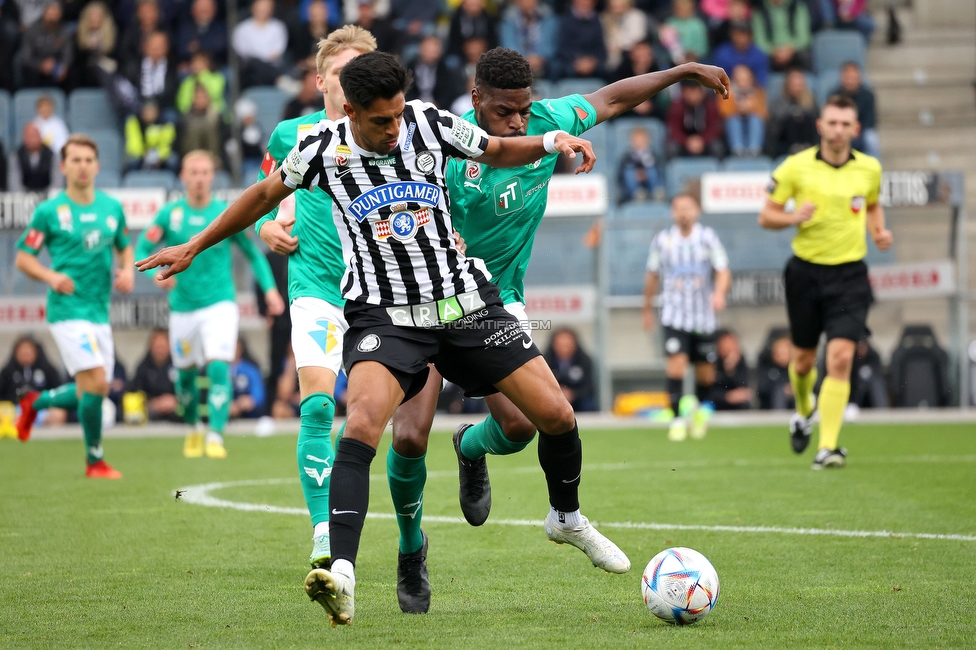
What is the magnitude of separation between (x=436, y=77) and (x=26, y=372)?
6496mm

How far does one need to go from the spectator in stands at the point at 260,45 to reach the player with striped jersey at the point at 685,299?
7545mm

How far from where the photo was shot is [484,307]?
4512mm

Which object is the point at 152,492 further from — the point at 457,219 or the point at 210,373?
the point at 457,219

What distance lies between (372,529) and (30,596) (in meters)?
2.14

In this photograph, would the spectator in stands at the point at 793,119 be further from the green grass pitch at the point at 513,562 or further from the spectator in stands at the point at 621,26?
the green grass pitch at the point at 513,562

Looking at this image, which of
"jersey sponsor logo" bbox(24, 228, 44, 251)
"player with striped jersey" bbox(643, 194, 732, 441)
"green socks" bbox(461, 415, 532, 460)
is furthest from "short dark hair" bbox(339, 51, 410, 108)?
"player with striped jersey" bbox(643, 194, 732, 441)

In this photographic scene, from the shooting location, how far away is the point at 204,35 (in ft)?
60.6

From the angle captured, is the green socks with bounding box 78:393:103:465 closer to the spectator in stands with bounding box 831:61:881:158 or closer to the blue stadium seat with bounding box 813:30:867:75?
the spectator in stands with bounding box 831:61:881:158

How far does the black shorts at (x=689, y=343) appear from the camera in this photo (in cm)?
1287

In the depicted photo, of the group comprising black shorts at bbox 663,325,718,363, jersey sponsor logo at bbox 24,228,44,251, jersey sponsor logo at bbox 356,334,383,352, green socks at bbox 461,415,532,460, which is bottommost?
green socks at bbox 461,415,532,460

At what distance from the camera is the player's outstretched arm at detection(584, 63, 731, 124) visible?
17.1 feet

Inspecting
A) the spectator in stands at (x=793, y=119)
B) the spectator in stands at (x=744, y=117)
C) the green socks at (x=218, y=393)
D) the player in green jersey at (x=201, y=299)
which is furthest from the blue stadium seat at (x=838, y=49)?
the green socks at (x=218, y=393)

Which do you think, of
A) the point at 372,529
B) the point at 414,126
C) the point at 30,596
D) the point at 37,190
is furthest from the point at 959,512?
the point at 37,190

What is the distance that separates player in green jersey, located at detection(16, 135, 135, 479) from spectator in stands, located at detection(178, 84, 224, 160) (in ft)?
23.7
